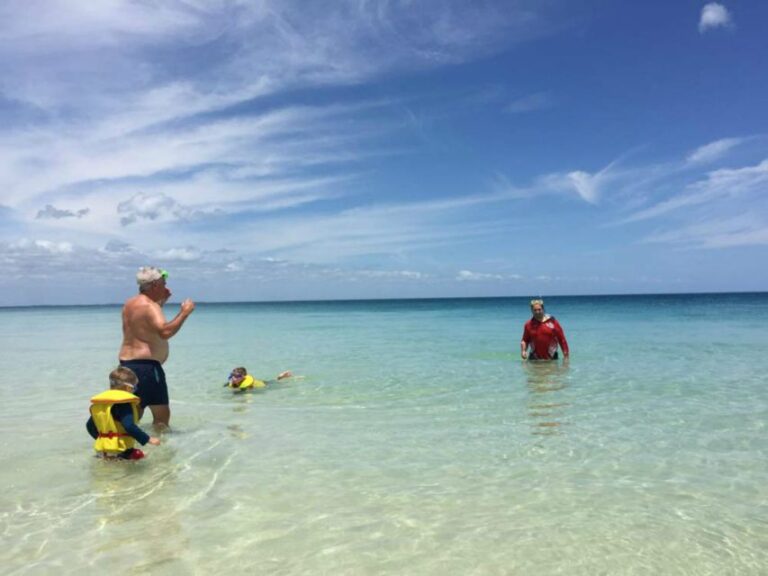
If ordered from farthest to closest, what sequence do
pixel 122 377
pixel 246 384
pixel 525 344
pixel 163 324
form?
pixel 525 344
pixel 246 384
pixel 163 324
pixel 122 377

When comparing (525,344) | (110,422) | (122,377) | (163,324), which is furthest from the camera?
(525,344)

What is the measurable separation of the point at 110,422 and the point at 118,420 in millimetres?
75

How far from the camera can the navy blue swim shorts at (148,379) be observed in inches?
259

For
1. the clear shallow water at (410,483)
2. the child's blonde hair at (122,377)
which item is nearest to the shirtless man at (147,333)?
the child's blonde hair at (122,377)

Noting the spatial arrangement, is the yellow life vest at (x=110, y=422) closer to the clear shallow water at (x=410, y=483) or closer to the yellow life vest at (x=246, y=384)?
the clear shallow water at (x=410, y=483)

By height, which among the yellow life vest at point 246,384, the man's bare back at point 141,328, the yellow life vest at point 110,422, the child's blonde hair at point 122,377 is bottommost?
the yellow life vest at point 246,384

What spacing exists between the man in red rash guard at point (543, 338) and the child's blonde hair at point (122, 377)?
8.95 m

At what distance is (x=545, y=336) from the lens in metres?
13.2

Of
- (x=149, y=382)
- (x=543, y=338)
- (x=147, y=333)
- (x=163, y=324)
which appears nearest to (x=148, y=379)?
(x=149, y=382)

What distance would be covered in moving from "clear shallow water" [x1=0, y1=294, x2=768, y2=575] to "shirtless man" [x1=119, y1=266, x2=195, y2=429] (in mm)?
818

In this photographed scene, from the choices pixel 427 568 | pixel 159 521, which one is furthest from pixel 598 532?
pixel 159 521

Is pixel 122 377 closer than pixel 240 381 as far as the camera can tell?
Yes

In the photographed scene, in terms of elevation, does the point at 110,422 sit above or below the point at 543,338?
below

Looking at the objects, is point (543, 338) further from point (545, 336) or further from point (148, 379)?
point (148, 379)
